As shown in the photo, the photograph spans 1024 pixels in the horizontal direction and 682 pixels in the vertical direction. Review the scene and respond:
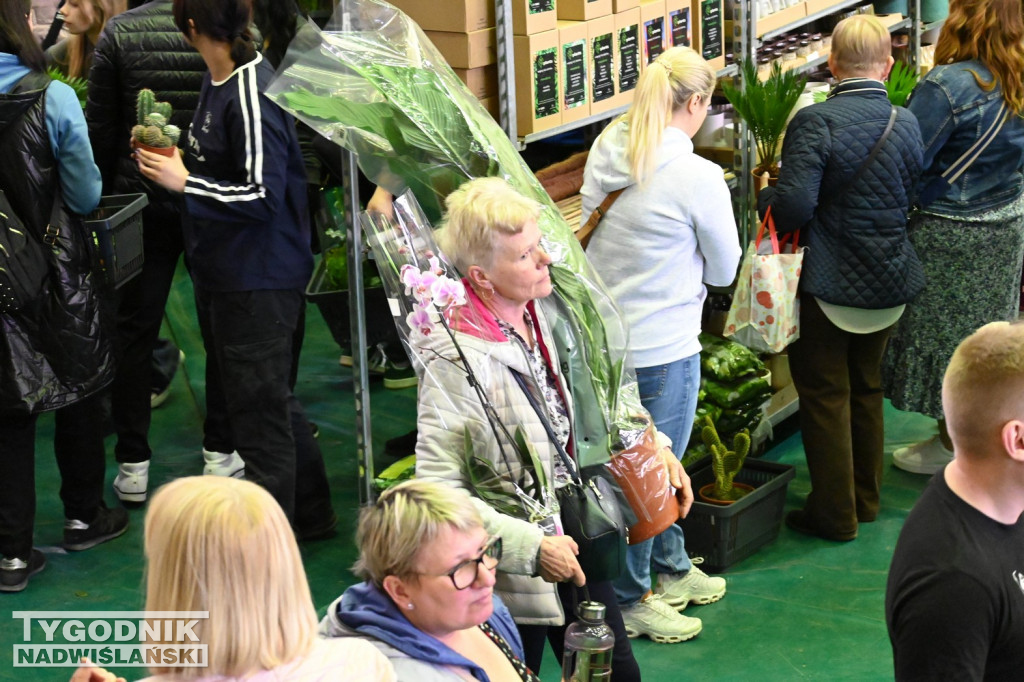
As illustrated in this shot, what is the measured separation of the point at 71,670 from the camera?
372 cm

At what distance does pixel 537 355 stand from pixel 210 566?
1183 mm

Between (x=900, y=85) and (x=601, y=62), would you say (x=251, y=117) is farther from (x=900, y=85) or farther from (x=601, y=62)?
(x=900, y=85)

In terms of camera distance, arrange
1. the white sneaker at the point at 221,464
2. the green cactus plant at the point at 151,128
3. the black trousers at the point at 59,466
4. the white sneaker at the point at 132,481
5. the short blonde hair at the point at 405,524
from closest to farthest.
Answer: the short blonde hair at the point at 405,524
the green cactus plant at the point at 151,128
the black trousers at the point at 59,466
the white sneaker at the point at 132,481
the white sneaker at the point at 221,464

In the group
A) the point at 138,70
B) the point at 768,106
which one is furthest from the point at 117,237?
the point at 768,106

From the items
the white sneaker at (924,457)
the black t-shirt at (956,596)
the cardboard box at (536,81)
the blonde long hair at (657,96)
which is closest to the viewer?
the black t-shirt at (956,596)

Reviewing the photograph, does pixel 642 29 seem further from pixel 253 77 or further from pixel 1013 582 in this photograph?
pixel 1013 582

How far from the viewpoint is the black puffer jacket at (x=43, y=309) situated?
3.85 metres

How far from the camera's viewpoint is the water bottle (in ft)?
8.43

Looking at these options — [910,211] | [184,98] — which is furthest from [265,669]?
[910,211]

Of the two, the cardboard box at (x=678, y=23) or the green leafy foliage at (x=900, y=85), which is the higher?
the cardboard box at (x=678, y=23)

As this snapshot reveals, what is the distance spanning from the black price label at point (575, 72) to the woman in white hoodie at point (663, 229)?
433 mm

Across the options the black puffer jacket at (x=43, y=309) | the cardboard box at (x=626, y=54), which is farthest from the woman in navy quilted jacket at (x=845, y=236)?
the black puffer jacket at (x=43, y=309)

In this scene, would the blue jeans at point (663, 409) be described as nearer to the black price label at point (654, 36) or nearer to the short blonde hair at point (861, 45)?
the short blonde hair at point (861, 45)

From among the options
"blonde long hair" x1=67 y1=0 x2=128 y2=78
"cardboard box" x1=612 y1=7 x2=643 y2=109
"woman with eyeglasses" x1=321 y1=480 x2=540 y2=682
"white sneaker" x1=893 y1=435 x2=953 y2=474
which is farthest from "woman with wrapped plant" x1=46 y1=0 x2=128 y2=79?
"white sneaker" x1=893 y1=435 x2=953 y2=474
